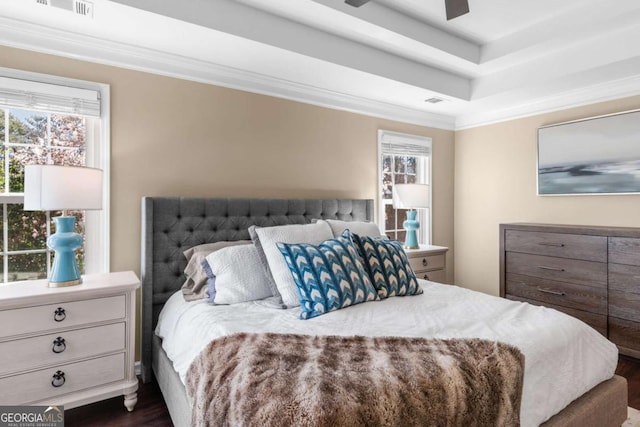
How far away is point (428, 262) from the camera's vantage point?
3494 millimetres

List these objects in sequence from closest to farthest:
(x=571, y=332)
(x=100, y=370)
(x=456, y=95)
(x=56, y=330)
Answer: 1. (x=571, y=332)
2. (x=56, y=330)
3. (x=100, y=370)
4. (x=456, y=95)

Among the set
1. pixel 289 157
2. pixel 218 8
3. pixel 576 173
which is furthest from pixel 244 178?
pixel 576 173

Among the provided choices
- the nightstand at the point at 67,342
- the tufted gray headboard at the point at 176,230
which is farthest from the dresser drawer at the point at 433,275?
the nightstand at the point at 67,342

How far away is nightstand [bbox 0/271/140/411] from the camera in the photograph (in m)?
1.76

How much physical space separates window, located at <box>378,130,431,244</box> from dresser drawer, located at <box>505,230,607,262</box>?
3.45ft

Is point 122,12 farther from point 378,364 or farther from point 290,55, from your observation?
point 378,364

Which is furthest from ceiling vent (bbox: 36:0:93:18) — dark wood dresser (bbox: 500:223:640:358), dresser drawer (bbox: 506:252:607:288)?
dresser drawer (bbox: 506:252:607:288)

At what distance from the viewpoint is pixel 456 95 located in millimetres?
3465

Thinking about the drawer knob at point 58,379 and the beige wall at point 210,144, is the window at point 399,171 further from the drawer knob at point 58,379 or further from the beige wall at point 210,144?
the drawer knob at point 58,379

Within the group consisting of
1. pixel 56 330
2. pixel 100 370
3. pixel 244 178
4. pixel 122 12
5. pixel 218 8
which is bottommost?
pixel 100 370

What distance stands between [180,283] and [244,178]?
3.18 ft

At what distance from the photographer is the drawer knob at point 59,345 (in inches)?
73.0

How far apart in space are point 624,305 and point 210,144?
11.2 feet

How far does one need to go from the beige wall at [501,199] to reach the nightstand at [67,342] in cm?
370
